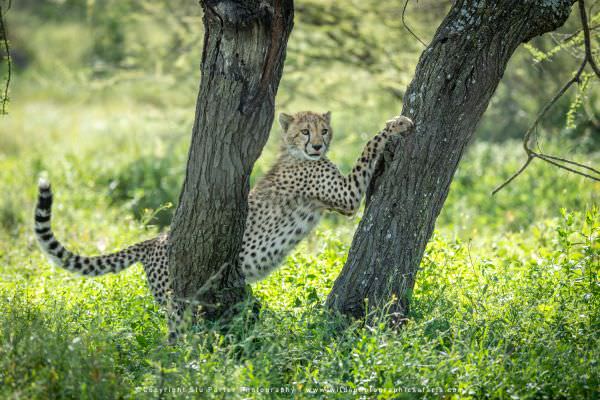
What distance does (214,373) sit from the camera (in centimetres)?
302

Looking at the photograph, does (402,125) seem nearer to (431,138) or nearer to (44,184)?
(431,138)

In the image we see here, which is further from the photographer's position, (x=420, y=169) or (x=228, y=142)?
(x=420, y=169)

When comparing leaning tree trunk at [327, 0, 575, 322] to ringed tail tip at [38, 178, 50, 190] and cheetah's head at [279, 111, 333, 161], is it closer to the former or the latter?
cheetah's head at [279, 111, 333, 161]

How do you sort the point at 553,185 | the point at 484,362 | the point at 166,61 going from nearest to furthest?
1. the point at 484,362
2. the point at 553,185
3. the point at 166,61

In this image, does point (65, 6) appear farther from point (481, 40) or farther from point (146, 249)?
point (481, 40)

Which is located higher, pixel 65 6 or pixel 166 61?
pixel 65 6

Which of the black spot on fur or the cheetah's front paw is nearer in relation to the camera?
the cheetah's front paw

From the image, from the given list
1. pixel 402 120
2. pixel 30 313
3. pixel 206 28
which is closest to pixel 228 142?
pixel 206 28

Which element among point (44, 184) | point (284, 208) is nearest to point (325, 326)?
point (284, 208)

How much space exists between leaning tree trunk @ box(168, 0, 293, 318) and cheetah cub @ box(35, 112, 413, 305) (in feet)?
2.83

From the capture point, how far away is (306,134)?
500cm

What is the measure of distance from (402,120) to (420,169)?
0.30 metres

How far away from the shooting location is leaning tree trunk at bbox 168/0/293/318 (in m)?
3.28

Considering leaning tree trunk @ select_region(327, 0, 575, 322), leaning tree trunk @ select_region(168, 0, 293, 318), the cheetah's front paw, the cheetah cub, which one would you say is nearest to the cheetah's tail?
the cheetah cub
